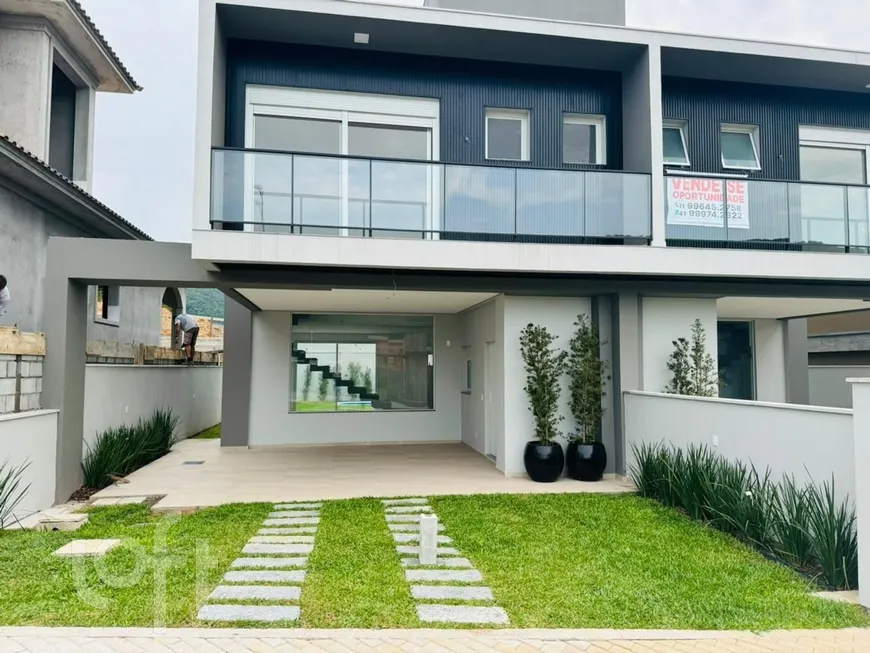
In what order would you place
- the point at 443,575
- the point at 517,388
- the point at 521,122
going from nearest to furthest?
the point at 443,575, the point at 517,388, the point at 521,122

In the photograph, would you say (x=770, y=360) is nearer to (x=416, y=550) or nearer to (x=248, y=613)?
(x=416, y=550)

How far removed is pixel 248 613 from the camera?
424 centimetres

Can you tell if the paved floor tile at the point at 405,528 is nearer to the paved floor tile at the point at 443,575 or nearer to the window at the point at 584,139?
the paved floor tile at the point at 443,575

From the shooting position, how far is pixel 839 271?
29.9 ft

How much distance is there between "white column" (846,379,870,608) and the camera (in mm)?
4559

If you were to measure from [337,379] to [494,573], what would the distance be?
8373 mm

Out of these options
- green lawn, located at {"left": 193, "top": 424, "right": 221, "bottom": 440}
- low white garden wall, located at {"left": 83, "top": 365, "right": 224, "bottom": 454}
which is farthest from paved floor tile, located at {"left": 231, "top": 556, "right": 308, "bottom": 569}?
green lawn, located at {"left": 193, "top": 424, "right": 221, "bottom": 440}

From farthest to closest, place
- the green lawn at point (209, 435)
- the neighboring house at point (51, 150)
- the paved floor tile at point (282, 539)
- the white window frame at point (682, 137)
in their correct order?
1. the green lawn at point (209, 435)
2. the white window frame at point (682, 137)
3. the neighboring house at point (51, 150)
4. the paved floor tile at point (282, 539)

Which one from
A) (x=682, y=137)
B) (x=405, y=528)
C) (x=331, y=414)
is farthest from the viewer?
(x=331, y=414)

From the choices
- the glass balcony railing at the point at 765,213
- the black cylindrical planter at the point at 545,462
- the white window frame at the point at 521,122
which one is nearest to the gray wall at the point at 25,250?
the black cylindrical planter at the point at 545,462

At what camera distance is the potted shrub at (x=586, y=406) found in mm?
9211

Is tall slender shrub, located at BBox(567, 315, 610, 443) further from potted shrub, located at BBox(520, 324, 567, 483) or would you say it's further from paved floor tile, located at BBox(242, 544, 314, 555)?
paved floor tile, located at BBox(242, 544, 314, 555)

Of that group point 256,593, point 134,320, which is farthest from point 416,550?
point 134,320

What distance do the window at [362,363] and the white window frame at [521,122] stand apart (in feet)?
14.7
